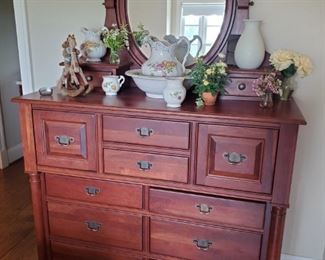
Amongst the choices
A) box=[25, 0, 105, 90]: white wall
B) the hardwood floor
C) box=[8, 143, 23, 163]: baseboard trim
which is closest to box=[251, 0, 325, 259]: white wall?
box=[25, 0, 105, 90]: white wall

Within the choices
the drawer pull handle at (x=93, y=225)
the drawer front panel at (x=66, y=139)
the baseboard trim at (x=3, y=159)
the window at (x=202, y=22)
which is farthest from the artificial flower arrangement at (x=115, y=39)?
the baseboard trim at (x=3, y=159)

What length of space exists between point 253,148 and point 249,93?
0.35 meters

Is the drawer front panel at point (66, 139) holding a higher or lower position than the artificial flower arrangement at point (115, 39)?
lower

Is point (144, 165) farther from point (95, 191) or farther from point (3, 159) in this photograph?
point (3, 159)

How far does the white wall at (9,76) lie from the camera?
3398 mm

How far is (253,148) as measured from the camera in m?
1.49

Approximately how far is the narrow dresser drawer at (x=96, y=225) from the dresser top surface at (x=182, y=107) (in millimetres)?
574

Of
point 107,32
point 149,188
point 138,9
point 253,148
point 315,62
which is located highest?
point 138,9

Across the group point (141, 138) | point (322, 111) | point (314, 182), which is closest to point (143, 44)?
point (141, 138)

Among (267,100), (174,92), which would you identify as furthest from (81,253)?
(267,100)

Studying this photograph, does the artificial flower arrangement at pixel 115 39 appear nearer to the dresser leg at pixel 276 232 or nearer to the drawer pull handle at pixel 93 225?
the drawer pull handle at pixel 93 225

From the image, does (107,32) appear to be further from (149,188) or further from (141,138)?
(149,188)

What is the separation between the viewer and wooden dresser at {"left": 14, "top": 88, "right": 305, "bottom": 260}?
1.50m

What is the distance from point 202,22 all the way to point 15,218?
1.98 meters
